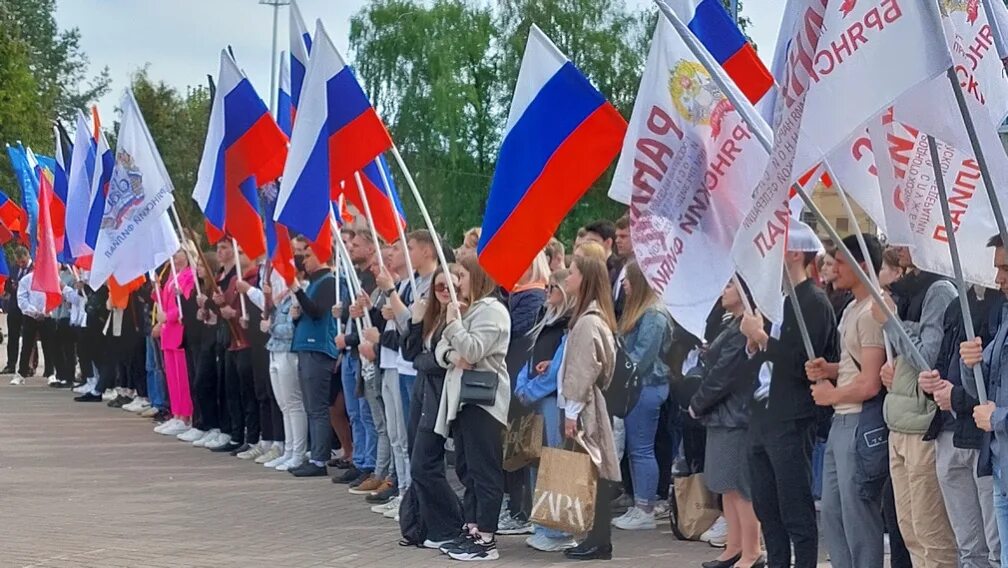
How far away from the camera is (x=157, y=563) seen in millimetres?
8758

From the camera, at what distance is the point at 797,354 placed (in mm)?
7215

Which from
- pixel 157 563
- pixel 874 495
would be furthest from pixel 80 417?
pixel 874 495

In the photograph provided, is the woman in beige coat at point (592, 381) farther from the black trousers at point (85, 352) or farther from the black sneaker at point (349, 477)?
the black trousers at point (85, 352)

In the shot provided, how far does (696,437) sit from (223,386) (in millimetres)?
6882

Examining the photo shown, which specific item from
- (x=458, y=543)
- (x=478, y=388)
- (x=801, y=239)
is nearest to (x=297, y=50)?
(x=478, y=388)

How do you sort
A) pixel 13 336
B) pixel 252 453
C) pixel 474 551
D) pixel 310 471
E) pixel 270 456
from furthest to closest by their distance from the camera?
pixel 13 336 → pixel 252 453 → pixel 270 456 → pixel 310 471 → pixel 474 551

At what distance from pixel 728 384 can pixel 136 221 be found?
708 cm

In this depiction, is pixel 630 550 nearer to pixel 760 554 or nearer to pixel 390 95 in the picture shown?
pixel 760 554

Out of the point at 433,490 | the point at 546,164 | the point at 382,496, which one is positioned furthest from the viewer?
the point at 382,496

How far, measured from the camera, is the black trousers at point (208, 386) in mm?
15258

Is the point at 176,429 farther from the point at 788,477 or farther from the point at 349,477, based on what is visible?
the point at 788,477

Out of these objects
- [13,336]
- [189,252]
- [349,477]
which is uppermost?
[189,252]

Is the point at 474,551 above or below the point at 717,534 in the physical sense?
below

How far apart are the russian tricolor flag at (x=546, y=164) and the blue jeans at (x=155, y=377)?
1040 cm
